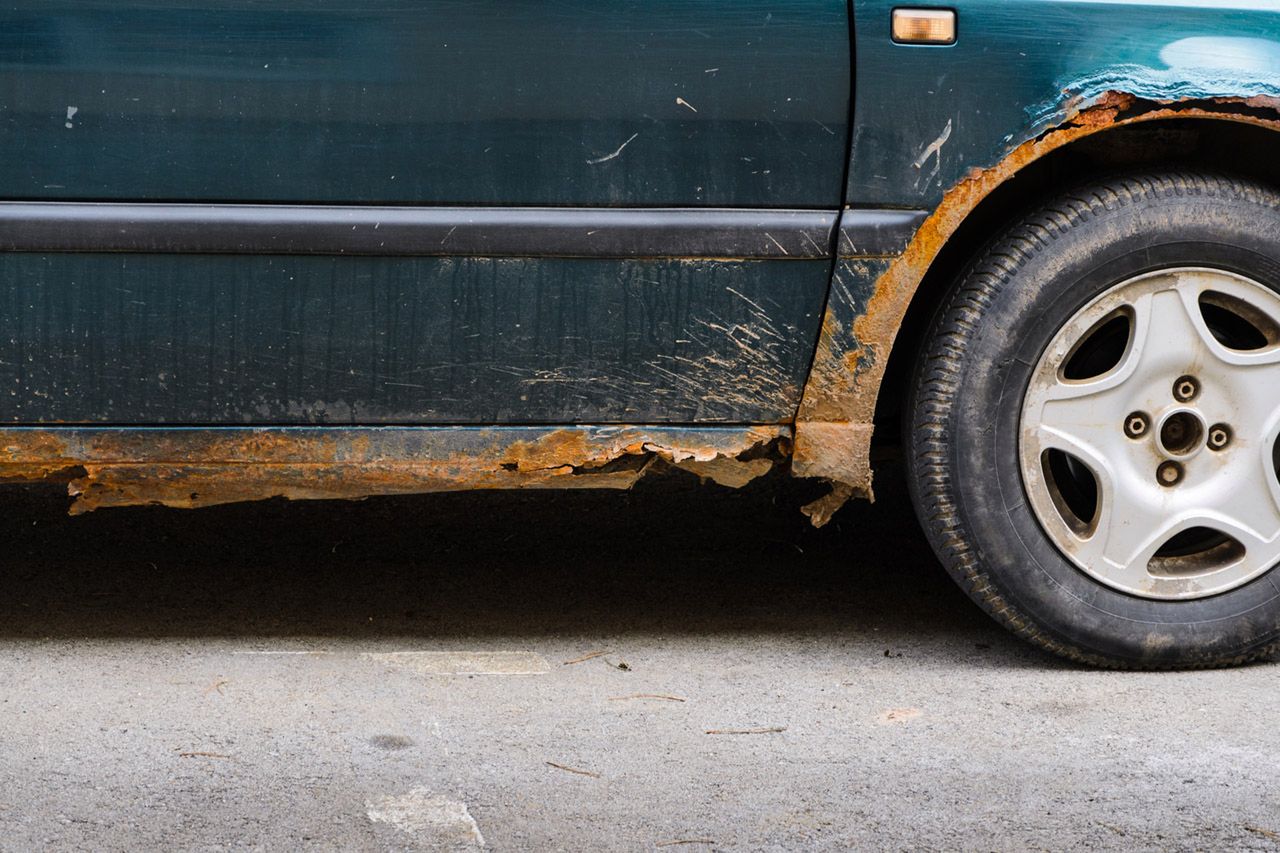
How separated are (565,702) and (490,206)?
2.73 ft

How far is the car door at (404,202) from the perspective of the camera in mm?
2301

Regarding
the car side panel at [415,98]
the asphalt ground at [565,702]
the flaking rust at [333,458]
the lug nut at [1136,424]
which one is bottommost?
the asphalt ground at [565,702]

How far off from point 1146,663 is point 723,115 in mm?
1217

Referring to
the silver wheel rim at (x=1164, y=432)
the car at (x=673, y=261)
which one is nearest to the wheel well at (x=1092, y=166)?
the car at (x=673, y=261)

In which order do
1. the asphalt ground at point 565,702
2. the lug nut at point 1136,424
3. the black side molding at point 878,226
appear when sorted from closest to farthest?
the asphalt ground at point 565,702 → the black side molding at point 878,226 → the lug nut at point 1136,424

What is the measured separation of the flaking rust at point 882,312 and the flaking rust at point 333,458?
8 centimetres

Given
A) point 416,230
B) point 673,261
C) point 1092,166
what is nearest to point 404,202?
point 416,230

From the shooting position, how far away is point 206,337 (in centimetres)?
240

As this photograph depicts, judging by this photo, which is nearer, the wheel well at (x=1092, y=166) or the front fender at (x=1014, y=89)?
the front fender at (x=1014, y=89)

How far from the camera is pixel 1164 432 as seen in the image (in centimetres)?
255

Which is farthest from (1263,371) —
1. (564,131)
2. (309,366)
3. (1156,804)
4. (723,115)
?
(309,366)

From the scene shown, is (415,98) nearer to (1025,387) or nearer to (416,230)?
(416,230)

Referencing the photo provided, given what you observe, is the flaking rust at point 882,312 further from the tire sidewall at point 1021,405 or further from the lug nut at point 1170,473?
the lug nut at point 1170,473

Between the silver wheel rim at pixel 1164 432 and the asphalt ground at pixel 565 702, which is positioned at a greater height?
the silver wheel rim at pixel 1164 432
